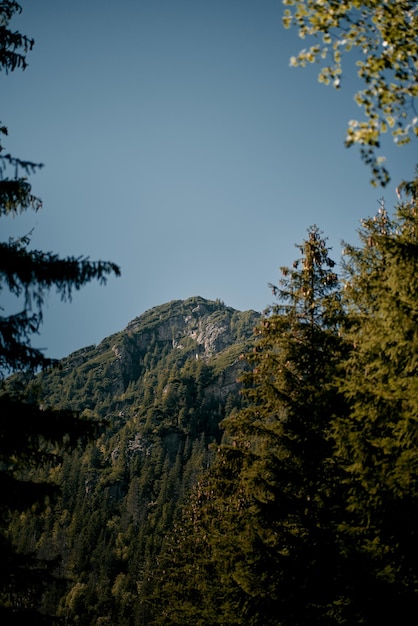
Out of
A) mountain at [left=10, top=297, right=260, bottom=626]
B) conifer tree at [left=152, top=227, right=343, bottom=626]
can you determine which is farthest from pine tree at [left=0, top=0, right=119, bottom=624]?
mountain at [left=10, top=297, right=260, bottom=626]

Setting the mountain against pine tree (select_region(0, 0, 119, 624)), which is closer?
pine tree (select_region(0, 0, 119, 624))

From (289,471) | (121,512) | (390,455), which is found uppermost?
(390,455)

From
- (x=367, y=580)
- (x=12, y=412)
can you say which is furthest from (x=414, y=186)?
(x=12, y=412)

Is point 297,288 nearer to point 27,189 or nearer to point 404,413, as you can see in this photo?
point 404,413

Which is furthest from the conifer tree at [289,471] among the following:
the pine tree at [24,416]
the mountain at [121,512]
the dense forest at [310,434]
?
the mountain at [121,512]

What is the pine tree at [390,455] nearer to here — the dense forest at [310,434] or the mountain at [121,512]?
the dense forest at [310,434]

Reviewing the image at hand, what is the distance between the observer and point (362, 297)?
7.49m

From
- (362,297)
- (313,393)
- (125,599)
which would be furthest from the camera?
(125,599)

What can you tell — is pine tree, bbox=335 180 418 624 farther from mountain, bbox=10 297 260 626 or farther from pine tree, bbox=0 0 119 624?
mountain, bbox=10 297 260 626

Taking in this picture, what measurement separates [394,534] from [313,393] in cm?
326

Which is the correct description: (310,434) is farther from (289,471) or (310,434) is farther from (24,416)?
(24,416)

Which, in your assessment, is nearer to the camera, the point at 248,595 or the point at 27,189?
the point at 27,189

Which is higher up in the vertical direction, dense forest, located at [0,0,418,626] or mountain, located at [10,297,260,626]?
dense forest, located at [0,0,418,626]

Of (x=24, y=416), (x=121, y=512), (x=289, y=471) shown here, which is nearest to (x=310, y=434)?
(x=289, y=471)
